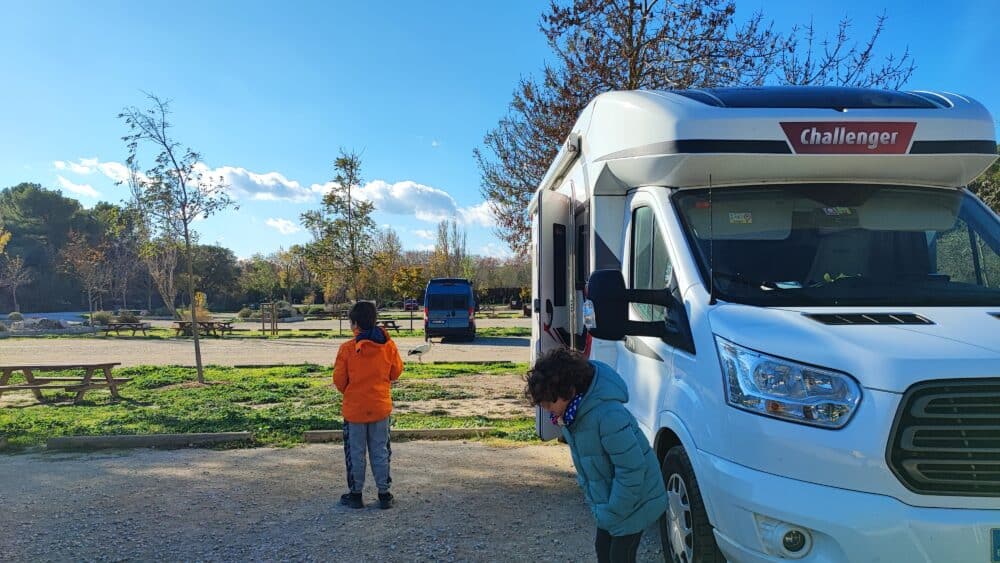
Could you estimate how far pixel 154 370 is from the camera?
48.0ft

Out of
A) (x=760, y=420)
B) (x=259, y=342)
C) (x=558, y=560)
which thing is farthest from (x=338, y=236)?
(x=760, y=420)

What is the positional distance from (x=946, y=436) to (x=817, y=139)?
1877mm

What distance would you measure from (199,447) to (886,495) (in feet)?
24.0

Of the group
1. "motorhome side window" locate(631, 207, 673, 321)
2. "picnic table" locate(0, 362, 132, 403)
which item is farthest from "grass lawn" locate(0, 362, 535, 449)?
"motorhome side window" locate(631, 207, 673, 321)

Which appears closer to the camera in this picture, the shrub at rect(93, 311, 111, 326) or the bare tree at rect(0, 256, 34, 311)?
the shrub at rect(93, 311, 111, 326)

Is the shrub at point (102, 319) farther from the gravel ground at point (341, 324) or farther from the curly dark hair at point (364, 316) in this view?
the curly dark hair at point (364, 316)

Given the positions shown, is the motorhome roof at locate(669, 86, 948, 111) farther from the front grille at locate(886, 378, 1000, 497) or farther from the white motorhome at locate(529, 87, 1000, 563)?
the front grille at locate(886, 378, 1000, 497)

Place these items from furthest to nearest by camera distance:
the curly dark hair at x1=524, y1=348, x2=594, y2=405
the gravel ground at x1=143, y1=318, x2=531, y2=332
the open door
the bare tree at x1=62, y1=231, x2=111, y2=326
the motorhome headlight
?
the bare tree at x1=62, y1=231, x2=111, y2=326 < the gravel ground at x1=143, y1=318, x2=531, y2=332 < the open door < the curly dark hair at x1=524, y1=348, x2=594, y2=405 < the motorhome headlight

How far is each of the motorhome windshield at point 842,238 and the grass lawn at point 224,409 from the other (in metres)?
4.72

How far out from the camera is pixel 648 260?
406 cm

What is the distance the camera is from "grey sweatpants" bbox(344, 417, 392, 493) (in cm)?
531

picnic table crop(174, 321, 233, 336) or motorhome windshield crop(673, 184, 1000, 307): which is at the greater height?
motorhome windshield crop(673, 184, 1000, 307)

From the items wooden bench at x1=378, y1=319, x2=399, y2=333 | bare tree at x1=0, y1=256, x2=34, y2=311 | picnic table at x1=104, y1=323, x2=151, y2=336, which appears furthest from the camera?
bare tree at x1=0, y1=256, x2=34, y2=311

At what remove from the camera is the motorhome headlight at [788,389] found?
2.52 m
